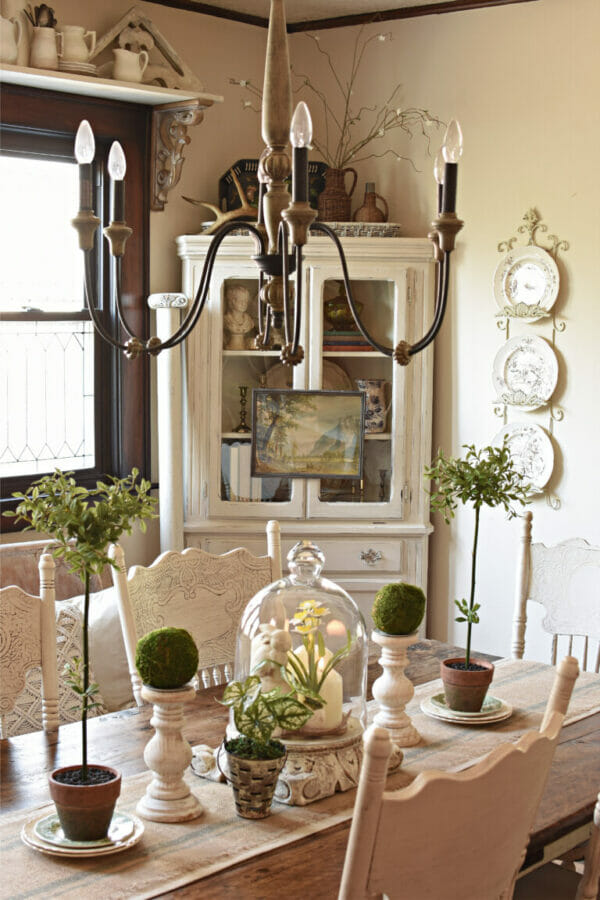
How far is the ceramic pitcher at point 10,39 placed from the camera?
333cm

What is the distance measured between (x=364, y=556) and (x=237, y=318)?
3.25 ft

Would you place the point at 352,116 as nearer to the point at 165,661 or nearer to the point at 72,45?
the point at 72,45

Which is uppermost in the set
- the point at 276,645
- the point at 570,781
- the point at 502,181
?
the point at 502,181

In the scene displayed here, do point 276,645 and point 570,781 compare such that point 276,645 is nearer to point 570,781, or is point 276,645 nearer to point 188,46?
point 570,781

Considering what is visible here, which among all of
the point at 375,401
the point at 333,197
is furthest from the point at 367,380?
the point at 333,197

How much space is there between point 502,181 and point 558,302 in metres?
0.50

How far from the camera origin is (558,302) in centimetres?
379

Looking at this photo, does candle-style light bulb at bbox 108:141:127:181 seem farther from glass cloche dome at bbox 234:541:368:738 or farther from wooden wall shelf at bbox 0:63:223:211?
wooden wall shelf at bbox 0:63:223:211

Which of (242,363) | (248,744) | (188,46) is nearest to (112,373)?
(242,363)

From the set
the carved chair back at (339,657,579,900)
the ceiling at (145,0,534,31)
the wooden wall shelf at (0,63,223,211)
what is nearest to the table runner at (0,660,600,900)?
the carved chair back at (339,657,579,900)

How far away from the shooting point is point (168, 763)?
1715 mm

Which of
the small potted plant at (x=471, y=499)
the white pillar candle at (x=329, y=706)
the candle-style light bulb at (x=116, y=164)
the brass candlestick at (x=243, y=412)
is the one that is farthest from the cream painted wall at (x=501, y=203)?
the candle-style light bulb at (x=116, y=164)

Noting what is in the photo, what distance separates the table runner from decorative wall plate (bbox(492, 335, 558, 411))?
191 centimetres

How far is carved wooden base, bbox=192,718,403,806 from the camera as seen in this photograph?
5.83 feet
